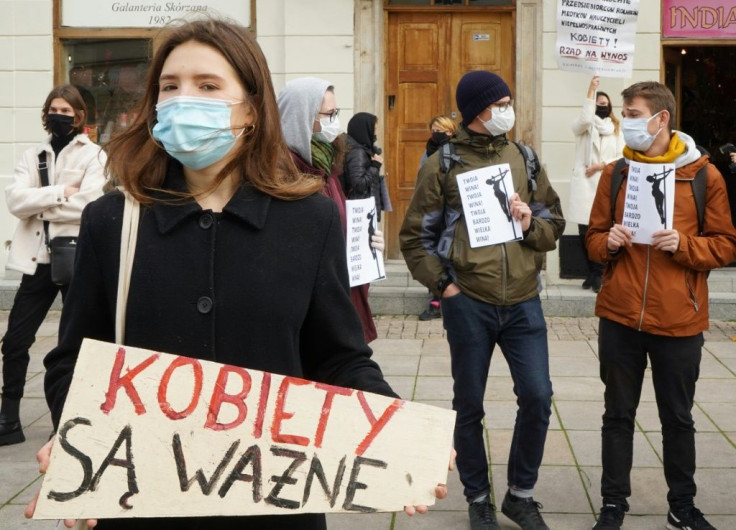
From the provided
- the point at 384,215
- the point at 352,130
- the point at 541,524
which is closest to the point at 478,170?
the point at 541,524

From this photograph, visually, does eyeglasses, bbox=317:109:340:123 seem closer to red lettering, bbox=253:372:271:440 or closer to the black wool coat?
the black wool coat

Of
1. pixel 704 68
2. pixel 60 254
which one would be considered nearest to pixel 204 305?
pixel 60 254

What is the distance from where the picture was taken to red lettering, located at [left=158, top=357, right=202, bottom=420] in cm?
230

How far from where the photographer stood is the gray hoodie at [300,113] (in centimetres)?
486

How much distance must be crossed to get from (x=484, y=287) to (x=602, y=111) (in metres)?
6.54

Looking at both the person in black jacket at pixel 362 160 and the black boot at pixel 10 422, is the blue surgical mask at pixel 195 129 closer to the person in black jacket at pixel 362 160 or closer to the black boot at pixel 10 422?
the black boot at pixel 10 422

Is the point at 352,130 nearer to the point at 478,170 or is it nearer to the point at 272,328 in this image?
the point at 478,170

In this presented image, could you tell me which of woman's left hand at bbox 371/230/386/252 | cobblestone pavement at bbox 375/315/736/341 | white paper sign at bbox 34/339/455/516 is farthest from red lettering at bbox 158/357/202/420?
cobblestone pavement at bbox 375/315/736/341

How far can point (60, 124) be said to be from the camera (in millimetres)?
6453

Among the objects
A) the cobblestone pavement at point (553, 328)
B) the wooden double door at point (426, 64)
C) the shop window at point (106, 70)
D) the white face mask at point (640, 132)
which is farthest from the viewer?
the shop window at point (106, 70)

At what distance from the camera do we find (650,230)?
190 inches

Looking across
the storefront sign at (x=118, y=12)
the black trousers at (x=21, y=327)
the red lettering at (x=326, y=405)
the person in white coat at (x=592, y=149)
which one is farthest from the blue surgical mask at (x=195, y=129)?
the storefront sign at (x=118, y=12)

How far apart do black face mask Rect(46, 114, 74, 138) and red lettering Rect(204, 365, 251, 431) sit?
4.49 metres

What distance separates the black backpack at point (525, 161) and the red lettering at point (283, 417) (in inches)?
110
